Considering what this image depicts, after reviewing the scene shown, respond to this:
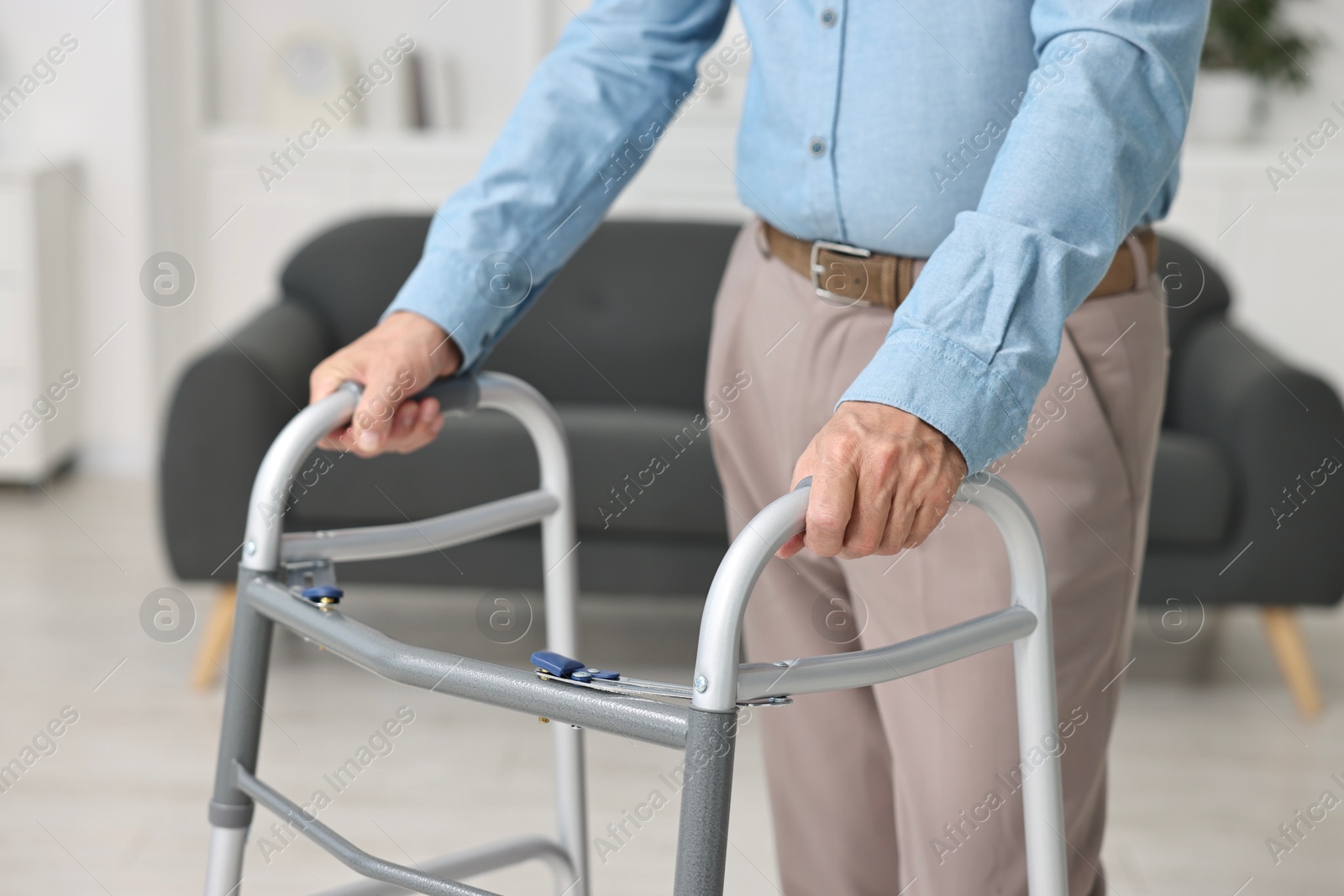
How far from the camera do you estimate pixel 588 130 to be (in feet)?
3.43

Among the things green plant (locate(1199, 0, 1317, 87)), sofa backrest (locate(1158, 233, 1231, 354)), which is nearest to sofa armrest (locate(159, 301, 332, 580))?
sofa backrest (locate(1158, 233, 1231, 354))

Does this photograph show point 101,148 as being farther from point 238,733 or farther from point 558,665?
point 558,665

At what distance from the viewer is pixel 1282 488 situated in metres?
2.25

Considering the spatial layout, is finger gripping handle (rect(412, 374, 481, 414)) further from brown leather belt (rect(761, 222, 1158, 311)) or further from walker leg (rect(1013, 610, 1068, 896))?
walker leg (rect(1013, 610, 1068, 896))

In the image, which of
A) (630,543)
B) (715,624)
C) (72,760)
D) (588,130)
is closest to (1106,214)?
(715,624)

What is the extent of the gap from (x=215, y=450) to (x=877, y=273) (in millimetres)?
1661

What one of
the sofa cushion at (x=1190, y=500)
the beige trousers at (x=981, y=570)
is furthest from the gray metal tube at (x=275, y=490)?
the sofa cushion at (x=1190, y=500)

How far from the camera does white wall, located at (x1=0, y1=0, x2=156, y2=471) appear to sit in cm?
358

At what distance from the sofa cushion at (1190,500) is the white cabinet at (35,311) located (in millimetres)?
2843

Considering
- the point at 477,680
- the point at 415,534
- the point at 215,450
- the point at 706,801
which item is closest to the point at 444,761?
the point at 215,450

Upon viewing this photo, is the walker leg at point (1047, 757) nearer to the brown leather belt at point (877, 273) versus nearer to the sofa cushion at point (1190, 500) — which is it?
the brown leather belt at point (877, 273)

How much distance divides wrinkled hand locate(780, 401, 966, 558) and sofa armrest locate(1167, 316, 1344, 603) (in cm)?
182

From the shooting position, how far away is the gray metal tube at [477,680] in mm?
634

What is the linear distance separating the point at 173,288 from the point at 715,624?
3547 mm
